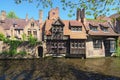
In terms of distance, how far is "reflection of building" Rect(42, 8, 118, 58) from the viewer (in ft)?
143

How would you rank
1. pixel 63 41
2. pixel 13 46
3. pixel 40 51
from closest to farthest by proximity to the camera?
pixel 13 46 < pixel 63 41 < pixel 40 51

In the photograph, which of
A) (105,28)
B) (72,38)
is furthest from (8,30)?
(105,28)

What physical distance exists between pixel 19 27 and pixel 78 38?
22.7 metres

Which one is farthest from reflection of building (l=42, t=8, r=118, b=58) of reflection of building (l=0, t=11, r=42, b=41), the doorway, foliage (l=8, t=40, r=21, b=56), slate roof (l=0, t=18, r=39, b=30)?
slate roof (l=0, t=18, r=39, b=30)

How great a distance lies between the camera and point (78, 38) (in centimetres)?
4378

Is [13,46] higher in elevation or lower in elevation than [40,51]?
higher

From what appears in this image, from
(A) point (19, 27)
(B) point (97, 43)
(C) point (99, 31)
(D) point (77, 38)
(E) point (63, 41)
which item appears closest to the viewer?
(D) point (77, 38)

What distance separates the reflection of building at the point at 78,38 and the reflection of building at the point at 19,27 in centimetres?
964

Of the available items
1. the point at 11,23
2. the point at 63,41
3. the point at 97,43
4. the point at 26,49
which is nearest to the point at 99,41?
the point at 97,43

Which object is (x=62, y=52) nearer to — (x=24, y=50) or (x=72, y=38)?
(x=72, y=38)

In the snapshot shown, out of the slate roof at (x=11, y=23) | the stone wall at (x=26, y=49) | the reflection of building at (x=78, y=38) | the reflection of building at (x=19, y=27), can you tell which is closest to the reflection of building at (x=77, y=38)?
the reflection of building at (x=78, y=38)

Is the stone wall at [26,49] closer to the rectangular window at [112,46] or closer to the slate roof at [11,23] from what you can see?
the rectangular window at [112,46]

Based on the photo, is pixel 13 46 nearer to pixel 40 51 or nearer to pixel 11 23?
pixel 40 51

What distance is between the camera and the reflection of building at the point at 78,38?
43.7 m
